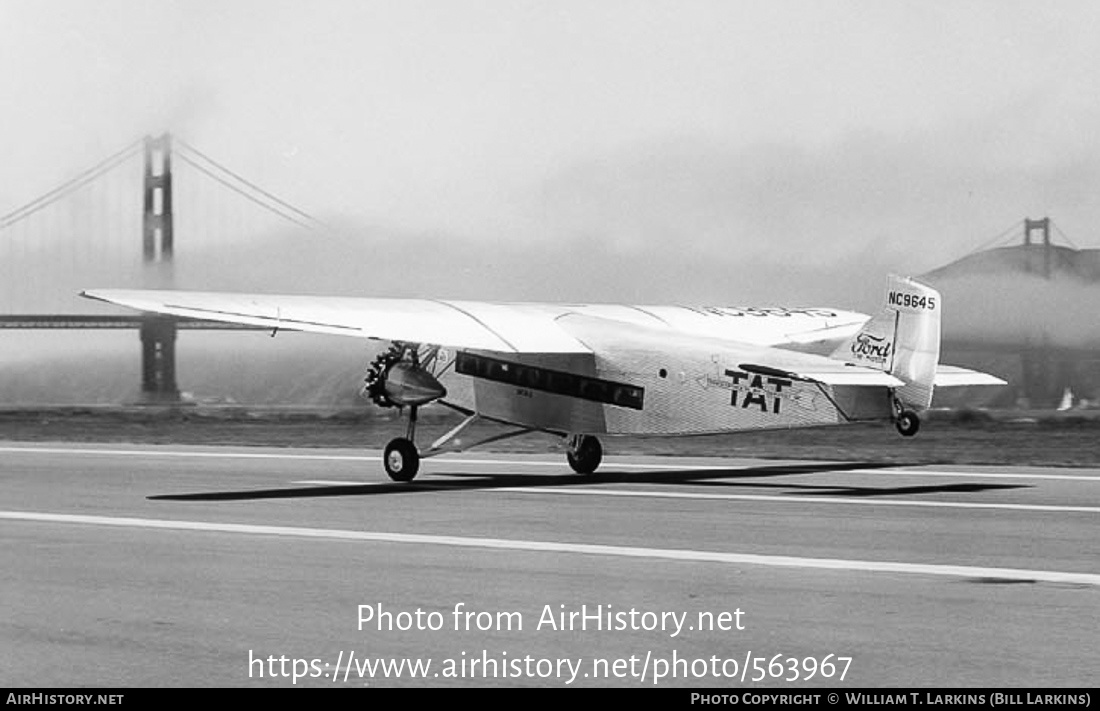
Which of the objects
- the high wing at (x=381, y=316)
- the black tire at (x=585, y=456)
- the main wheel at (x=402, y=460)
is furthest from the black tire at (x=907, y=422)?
the main wheel at (x=402, y=460)

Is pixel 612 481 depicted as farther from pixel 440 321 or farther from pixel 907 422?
pixel 907 422

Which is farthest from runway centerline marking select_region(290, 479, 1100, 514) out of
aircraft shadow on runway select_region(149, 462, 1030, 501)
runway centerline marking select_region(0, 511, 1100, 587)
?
runway centerline marking select_region(0, 511, 1100, 587)

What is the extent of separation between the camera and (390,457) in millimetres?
31516

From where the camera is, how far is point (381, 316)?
31.0m

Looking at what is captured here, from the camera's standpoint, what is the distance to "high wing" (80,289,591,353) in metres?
28.5

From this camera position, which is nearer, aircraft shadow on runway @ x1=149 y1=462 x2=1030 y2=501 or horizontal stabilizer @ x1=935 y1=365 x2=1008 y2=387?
aircraft shadow on runway @ x1=149 y1=462 x2=1030 y2=501

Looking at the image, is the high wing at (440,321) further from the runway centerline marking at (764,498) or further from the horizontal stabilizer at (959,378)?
the horizontal stabilizer at (959,378)

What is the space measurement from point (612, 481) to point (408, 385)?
3.89 m

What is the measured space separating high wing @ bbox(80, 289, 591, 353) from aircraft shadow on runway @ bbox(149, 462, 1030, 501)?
2.42 m

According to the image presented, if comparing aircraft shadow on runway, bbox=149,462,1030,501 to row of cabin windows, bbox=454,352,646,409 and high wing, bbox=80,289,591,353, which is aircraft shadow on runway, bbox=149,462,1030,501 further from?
high wing, bbox=80,289,591,353

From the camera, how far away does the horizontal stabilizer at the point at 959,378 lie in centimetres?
3123

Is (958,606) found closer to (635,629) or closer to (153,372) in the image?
(635,629)

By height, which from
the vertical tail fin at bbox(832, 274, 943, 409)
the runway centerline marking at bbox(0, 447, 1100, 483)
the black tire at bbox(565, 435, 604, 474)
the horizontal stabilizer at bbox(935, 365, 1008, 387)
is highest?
the vertical tail fin at bbox(832, 274, 943, 409)

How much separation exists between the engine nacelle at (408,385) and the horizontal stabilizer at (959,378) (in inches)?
337
